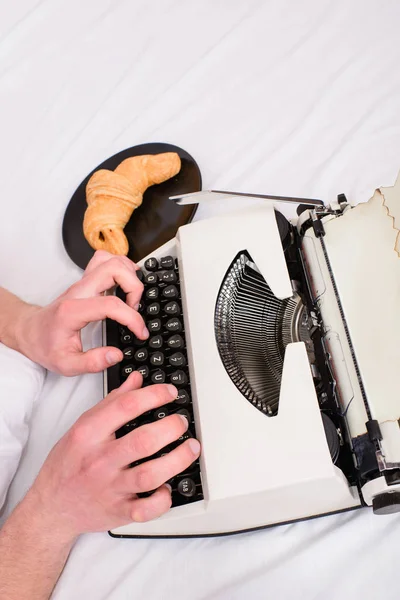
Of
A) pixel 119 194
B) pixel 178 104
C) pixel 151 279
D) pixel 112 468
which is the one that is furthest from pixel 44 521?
pixel 178 104

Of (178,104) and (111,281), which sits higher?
(178,104)

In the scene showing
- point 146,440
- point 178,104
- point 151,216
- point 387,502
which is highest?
point 178,104

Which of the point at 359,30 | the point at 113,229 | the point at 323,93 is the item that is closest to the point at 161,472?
the point at 113,229

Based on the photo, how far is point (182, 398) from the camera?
69cm

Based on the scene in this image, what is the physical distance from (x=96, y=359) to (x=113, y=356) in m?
0.03

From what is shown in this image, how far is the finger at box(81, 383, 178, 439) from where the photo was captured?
0.63 metres

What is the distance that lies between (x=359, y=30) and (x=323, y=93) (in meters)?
0.18

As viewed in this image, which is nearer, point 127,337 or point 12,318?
point 127,337

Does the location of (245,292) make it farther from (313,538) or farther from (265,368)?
(313,538)

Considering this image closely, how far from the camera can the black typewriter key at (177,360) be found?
71cm

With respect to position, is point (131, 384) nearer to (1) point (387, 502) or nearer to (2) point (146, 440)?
(2) point (146, 440)

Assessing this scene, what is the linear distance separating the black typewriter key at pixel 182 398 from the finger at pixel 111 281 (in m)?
0.17

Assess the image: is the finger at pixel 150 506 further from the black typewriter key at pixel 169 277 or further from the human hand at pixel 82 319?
the black typewriter key at pixel 169 277

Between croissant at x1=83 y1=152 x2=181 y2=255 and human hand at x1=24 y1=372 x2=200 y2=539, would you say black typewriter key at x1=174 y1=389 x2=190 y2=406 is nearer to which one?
human hand at x1=24 y1=372 x2=200 y2=539
